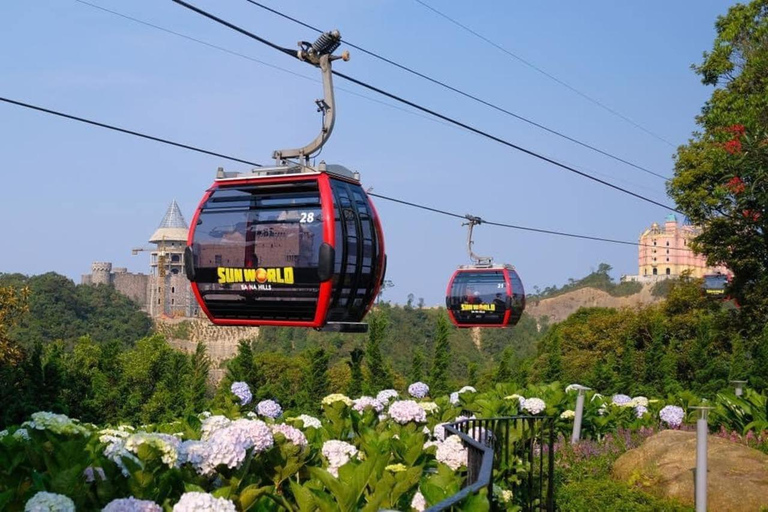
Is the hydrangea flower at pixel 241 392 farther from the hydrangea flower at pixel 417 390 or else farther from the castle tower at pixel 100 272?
the castle tower at pixel 100 272

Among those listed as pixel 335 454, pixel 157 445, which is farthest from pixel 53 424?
pixel 335 454

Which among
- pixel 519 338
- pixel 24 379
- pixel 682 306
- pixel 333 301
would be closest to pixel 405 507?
pixel 333 301

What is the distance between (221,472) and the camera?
520 cm

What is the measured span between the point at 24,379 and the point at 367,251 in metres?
21.3

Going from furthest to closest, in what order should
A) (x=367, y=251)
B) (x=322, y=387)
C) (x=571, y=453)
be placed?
1. (x=322, y=387)
2. (x=571, y=453)
3. (x=367, y=251)

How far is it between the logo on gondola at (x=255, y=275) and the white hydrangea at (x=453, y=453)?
4585 millimetres

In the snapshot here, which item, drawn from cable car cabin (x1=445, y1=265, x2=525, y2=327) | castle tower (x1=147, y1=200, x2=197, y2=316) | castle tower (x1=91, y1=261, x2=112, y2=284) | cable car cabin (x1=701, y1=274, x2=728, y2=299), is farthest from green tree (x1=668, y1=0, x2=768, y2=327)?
castle tower (x1=91, y1=261, x2=112, y2=284)

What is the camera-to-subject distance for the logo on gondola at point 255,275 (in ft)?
36.1

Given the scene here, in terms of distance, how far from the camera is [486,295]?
22891 millimetres

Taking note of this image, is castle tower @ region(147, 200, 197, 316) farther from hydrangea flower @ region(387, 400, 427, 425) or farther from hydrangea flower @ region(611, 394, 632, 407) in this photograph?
hydrangea flower @ region(387, 400, 427, 425)

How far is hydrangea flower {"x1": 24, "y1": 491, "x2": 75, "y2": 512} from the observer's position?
370 cm

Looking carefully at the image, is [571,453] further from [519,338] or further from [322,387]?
[519,338]

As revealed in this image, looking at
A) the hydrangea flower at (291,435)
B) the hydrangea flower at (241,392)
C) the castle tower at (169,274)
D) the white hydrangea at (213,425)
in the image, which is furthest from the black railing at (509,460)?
the castle tower at (169,274)

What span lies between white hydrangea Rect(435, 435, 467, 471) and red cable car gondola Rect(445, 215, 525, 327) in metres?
15.9
